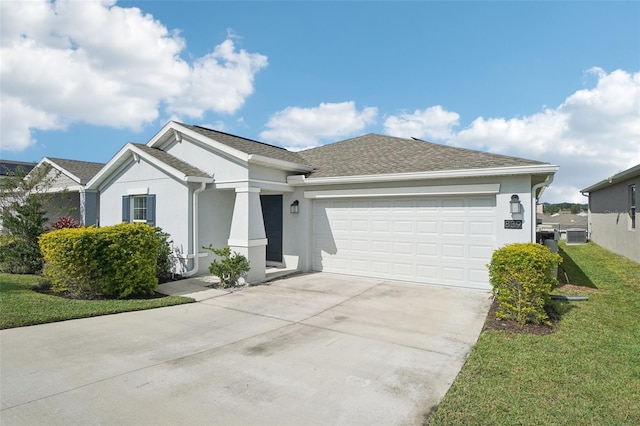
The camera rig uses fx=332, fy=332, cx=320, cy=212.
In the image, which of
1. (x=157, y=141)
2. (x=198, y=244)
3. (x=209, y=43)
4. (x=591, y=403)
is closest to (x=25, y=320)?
(x=198, y=244)

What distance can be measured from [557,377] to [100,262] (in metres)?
8.52

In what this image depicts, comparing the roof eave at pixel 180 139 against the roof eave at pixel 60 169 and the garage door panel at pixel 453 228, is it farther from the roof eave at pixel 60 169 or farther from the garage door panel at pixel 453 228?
the garage door panel at pixel 453 228

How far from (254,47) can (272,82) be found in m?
1.47

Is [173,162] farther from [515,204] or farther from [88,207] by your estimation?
[515,204]

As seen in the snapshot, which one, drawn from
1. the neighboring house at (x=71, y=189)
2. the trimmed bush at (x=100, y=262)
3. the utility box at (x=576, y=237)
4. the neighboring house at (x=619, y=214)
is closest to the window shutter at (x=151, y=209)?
the trimmed bush at (x=100, y=262)

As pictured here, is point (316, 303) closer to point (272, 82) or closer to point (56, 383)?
point (56, 383)

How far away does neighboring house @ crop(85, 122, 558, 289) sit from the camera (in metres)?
8.47

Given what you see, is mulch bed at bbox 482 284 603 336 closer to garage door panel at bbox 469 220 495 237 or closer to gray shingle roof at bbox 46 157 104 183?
garage door panel at bbox 469 220 495 237

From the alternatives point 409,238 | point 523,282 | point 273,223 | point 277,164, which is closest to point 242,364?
point 523,282

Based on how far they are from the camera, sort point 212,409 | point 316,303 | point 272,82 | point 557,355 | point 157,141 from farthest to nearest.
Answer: point 272,82 < point 157,141 < point 316,303 < point 557,355 < point 212,409

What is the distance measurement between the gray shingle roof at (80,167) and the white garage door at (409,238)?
1068cm

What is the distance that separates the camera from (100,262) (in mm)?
7457

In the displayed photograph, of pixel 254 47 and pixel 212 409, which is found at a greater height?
pixel 254 47

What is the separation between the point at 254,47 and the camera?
1177 centimetres
